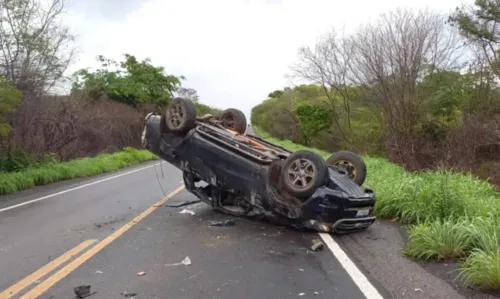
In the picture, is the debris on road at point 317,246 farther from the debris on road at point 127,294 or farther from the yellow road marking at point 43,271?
the yellow road marking at point 43,271

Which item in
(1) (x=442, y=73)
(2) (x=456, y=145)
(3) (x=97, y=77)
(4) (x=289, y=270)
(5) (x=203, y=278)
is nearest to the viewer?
(5) (x=203, y=278)

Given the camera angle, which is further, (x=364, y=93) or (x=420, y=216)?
(x=364, y=93)

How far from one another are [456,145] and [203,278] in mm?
15233

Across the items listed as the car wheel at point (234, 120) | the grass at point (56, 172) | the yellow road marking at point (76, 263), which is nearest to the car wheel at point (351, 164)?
the car wheel at point (234, 120)

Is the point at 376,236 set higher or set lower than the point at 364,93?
lower

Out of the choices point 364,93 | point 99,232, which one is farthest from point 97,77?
point 99,232

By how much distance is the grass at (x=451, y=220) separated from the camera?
515cm

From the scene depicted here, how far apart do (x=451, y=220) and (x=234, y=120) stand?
16.3ft

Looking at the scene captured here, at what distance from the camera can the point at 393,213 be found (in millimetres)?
8906

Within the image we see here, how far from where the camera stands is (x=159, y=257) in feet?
20.0

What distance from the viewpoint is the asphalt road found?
489 centimetres

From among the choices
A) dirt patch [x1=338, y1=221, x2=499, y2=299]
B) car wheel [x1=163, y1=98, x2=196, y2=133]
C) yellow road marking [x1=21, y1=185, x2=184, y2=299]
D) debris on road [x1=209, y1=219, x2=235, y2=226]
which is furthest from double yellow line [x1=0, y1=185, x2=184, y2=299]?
→ dirt patch [x1=338, y1=221, x2=499, y2=299]

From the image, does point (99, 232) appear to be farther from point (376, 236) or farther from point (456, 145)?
point (456, 145)

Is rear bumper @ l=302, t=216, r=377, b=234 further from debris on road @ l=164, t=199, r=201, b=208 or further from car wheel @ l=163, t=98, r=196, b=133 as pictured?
debris on road @ l=164, t=199, r=201, b=208
